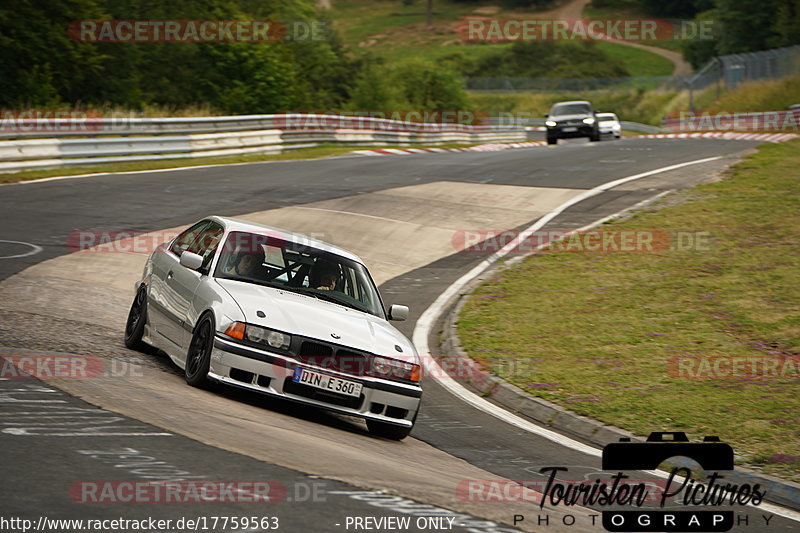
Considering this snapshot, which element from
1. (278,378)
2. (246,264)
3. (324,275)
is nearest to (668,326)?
(324,275)

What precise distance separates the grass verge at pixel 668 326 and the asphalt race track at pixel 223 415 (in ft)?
3.60

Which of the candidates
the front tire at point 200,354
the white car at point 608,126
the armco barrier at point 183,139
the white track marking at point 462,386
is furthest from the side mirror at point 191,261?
the white car at point 608,126

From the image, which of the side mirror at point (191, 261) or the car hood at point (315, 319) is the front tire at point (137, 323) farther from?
the car hood at point (315, 319)

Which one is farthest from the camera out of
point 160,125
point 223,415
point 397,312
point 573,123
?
point 573,123

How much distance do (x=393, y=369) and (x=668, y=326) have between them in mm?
5687

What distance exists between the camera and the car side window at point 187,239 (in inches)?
376

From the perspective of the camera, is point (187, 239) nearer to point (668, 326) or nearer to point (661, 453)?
point (661, 453)

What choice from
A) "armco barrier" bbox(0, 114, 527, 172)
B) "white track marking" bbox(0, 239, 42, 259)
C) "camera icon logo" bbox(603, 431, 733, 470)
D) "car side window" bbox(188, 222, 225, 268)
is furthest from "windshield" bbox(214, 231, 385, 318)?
Answer: "armco barrier" bbox(0, 114, 527, 172)

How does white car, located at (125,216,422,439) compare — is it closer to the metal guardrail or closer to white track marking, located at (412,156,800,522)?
white track marking, located at (412,156,800,522)

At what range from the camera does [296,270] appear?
8.79 metres

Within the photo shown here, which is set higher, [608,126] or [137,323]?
[608,126]

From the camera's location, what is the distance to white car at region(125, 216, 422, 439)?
753cm

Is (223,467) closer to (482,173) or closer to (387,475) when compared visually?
(387,475)

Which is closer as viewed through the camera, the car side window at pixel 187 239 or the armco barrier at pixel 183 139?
the car side window at pixel 187 239
